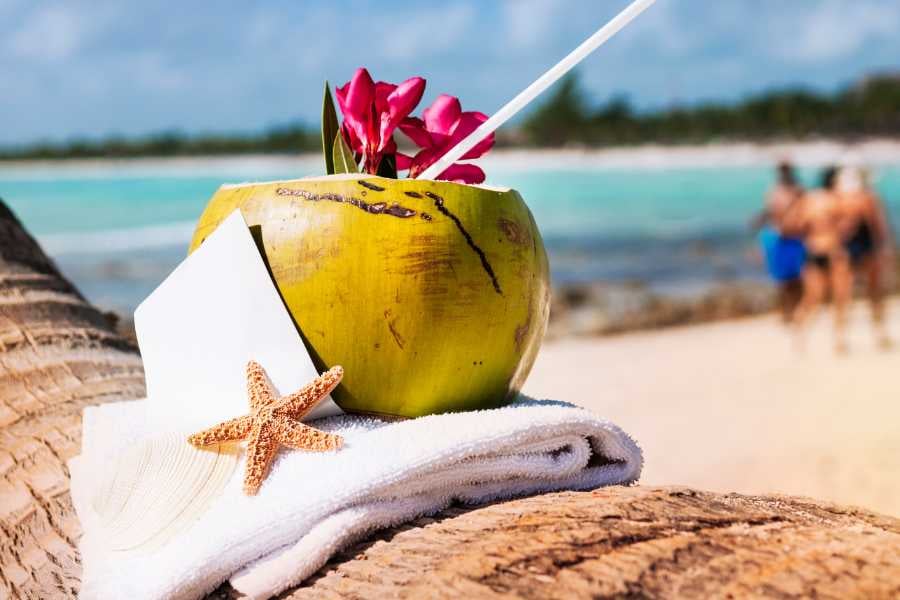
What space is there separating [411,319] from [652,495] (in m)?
0.36

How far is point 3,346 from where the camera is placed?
1.89 m

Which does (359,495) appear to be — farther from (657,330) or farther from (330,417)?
(657,330)

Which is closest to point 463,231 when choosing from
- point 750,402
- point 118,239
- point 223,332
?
point 223,332

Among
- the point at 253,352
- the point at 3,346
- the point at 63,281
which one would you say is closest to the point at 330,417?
the point at 253,352

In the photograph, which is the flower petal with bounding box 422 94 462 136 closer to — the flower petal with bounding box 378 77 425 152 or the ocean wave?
the flower petal with bounding box 378 77 425 152

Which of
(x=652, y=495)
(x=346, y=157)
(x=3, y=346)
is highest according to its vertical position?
(x=346, y=157)

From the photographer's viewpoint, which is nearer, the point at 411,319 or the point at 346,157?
the point at 411,319

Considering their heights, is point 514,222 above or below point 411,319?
above

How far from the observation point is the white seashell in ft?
3.95

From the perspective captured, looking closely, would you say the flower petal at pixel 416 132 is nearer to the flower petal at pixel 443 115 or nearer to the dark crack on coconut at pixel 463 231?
the flower petal at pixel 443 115

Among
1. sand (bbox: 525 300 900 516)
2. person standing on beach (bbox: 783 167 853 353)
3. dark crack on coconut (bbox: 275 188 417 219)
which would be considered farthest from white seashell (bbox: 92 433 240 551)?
person standing on beach (bbox: 783 167 853 353)

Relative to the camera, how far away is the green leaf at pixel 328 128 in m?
1.39

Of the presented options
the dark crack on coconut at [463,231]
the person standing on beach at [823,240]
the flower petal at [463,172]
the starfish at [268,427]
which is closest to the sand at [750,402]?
the person standing on beach at [823,240]

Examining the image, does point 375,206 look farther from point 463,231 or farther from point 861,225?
point 861,225
